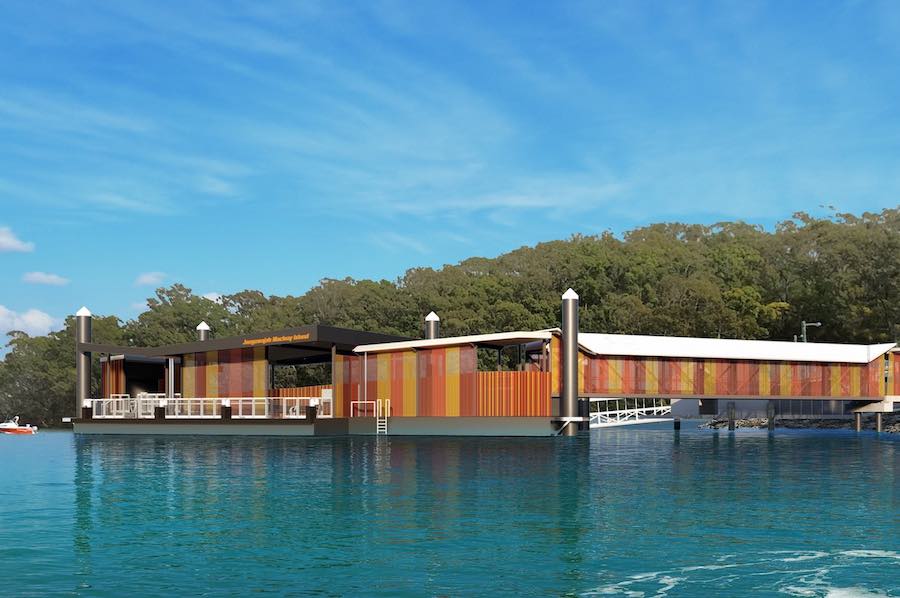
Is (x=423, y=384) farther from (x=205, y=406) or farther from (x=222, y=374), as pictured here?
(x=222, y=374)

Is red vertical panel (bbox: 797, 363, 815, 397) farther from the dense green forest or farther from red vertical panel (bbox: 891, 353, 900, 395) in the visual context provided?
the dense green forest

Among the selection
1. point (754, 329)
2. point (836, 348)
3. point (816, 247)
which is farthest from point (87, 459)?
point (816, 247)

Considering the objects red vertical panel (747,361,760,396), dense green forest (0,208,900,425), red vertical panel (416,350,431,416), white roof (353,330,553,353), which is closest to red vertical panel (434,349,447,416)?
red vertical panel (416,350,431,416)

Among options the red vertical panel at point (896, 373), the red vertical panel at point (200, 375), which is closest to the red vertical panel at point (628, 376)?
the red vertical panel at point (896, 373)

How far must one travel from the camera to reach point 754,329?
295ft

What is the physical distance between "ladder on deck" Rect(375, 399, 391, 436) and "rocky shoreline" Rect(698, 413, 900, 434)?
33.3 m

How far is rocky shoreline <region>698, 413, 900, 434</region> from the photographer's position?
6819 cm

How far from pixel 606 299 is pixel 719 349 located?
42.4 meters

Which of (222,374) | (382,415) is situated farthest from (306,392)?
(382,415)

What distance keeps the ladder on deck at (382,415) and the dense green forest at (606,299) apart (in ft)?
127

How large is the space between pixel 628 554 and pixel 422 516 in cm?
596

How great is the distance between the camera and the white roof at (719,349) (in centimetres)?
5400

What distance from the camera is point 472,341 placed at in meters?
53.1

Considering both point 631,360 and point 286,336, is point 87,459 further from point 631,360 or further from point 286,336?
point 631,360
